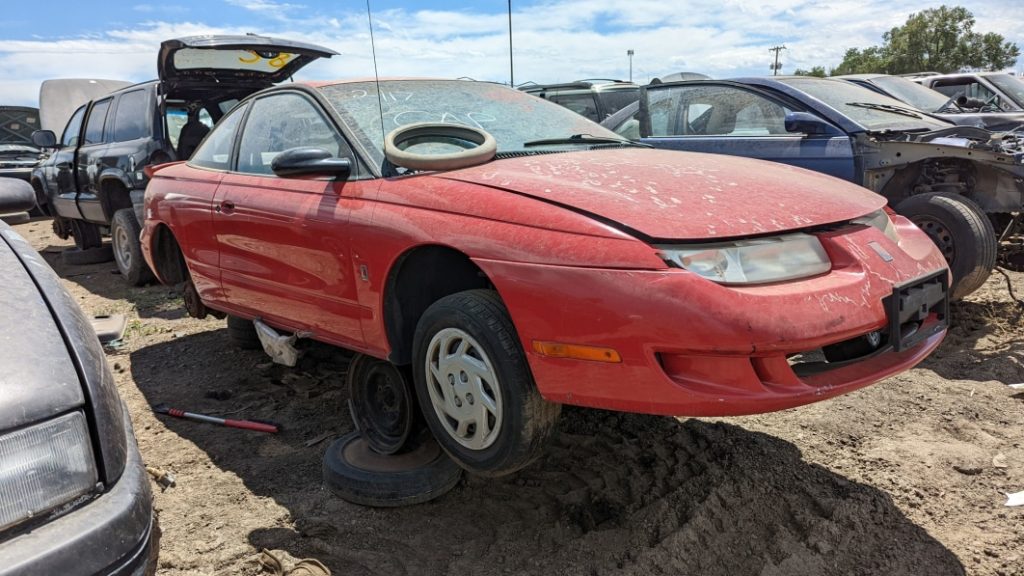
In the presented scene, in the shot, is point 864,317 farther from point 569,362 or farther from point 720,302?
point 569,362

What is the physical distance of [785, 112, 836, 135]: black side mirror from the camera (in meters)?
5.05

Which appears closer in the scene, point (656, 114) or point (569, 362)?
point (569, 362)

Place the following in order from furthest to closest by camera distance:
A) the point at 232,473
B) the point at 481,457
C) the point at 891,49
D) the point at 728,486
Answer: the point at 891,49 < the point at 232,473 < the point at 728,486 < the point at 481,457

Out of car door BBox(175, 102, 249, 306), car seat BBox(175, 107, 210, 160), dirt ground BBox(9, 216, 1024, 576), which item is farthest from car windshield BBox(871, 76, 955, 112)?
car seat BBox(175, 107, 210, 160)

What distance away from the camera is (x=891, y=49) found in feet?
138

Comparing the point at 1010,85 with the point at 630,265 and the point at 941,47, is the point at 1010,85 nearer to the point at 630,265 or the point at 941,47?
the point at 630,265

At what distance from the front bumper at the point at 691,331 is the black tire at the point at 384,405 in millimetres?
889

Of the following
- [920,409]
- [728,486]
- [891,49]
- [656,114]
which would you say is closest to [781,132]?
[656,114]

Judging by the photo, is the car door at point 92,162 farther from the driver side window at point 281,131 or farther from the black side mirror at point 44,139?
the driver side window at point 281,131

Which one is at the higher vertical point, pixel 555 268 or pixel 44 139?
pixel 44 139

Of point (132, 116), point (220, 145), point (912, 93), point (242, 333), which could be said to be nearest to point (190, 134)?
point (132, 116)

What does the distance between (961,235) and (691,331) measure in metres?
3.29

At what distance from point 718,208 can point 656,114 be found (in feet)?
13.9

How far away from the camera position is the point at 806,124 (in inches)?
199
